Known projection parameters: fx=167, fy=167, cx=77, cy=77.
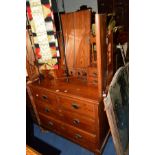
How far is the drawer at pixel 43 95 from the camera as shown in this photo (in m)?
2.05

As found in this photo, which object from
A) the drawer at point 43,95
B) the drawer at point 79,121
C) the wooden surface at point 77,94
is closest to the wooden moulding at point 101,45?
the wooden surface at point 77,94

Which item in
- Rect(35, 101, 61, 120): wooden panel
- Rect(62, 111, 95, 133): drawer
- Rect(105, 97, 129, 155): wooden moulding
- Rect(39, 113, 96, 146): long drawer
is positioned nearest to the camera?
Rect(105, 97, 129, 155): wooden moulding

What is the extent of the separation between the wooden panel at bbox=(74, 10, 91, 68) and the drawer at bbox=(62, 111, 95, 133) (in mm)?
609

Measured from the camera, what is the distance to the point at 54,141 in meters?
2.38

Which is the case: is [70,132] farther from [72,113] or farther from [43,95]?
[43,95]

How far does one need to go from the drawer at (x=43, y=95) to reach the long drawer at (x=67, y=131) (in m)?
0.31

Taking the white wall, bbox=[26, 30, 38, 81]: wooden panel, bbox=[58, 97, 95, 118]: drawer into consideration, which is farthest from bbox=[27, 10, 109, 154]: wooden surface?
the white wall

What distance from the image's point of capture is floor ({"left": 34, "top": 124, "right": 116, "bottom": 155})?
214 centimetres

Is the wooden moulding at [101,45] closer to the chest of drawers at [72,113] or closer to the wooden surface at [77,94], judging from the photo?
the wooden surface at [77,94]

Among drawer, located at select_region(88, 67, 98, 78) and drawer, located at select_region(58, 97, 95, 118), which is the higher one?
drawer, located at select_region(88, 67, 98, 78)

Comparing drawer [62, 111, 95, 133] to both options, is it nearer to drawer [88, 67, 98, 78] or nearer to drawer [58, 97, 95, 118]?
drawer [58, 97, 95, 118]
